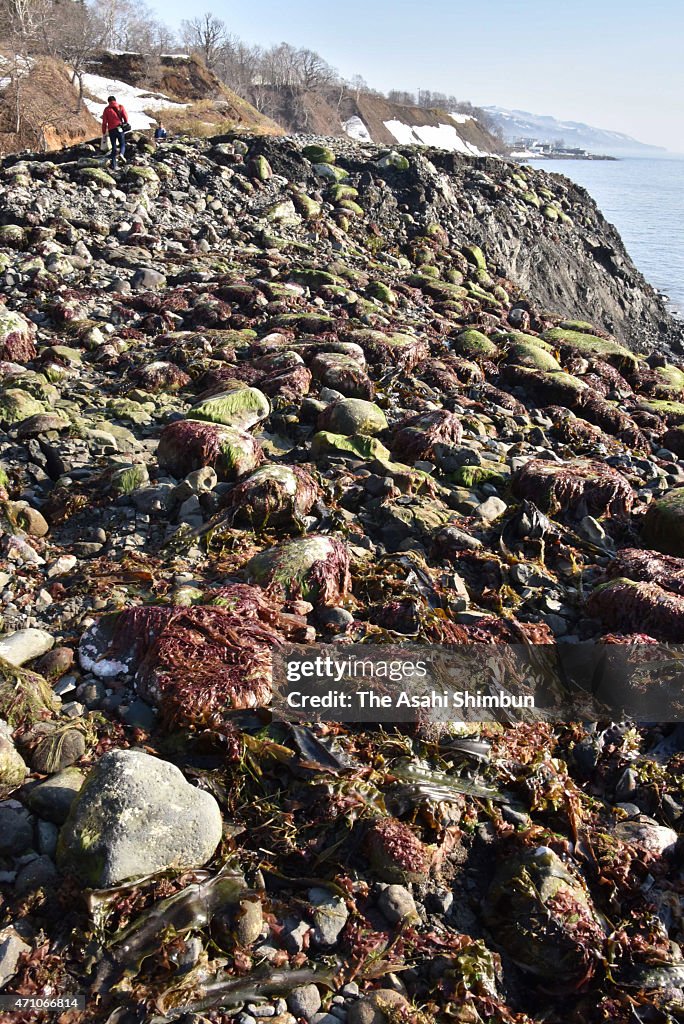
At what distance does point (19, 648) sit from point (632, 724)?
3415 mm

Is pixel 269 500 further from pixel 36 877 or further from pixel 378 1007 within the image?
pixel 378 1007

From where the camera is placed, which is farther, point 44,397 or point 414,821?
point 44,397

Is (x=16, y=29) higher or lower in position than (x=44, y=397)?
higher

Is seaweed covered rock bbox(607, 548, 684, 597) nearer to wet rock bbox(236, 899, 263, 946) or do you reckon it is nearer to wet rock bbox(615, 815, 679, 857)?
wet rock bbox(615, 815, 679, 857)

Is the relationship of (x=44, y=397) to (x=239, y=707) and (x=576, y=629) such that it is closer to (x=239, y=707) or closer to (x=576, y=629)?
(x=239, y=707)

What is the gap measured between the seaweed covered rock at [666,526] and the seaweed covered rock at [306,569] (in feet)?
9.07

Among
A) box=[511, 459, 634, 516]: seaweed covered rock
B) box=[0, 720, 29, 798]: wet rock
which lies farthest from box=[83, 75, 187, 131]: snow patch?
box=[0, 720, 29, 798]: wet rock

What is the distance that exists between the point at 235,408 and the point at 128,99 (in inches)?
1448

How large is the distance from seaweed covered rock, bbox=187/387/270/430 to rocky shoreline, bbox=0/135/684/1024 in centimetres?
3

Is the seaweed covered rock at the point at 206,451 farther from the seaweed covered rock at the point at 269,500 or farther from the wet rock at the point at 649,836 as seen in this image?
the wet rock at the point at 649,836

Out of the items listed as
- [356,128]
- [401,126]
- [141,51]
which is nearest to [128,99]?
[141,51]

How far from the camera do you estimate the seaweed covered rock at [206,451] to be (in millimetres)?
5762

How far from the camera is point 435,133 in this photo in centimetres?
9744

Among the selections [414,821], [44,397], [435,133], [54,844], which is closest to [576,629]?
[414,821]
